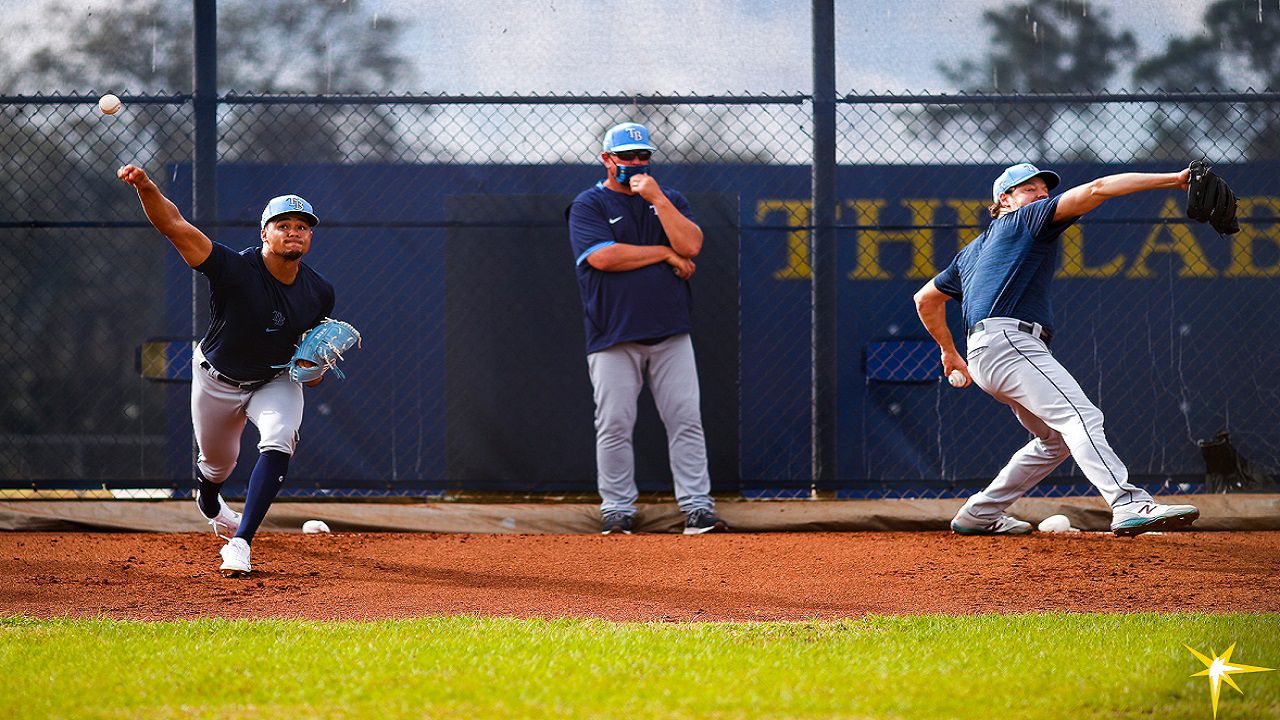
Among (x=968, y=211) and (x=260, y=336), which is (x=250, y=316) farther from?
(x=968, y=211)

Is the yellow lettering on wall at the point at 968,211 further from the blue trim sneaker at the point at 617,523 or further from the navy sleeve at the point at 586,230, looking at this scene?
the blue trim sneaker at the point at 617,523

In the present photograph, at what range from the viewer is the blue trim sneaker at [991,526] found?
6.62 m

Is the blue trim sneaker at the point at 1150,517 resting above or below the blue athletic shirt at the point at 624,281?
below

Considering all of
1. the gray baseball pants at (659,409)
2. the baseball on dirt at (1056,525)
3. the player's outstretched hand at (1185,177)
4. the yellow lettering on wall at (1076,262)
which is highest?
the player's outstretched hand at (1185,177)

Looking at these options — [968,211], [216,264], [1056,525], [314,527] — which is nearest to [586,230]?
→ [216,264]

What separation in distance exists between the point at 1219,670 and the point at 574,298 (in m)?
4.93

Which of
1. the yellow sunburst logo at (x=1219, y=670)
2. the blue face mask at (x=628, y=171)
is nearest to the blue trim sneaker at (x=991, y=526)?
the blue face mask at (x=628, y=171)

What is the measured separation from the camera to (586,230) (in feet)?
22.6

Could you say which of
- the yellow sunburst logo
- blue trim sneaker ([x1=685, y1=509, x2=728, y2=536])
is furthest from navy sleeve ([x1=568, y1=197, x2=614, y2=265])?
the yellow sunburst logo

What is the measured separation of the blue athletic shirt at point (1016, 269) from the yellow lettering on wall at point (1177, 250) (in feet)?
6.67

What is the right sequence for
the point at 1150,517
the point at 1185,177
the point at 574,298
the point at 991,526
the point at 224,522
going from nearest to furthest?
the point at 1185,177
the point at 1150,517
the point at 224,522
the point at 991,526
the point at 574,298

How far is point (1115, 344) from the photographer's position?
764cm

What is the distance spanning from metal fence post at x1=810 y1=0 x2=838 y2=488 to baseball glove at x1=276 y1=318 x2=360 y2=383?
2.93m

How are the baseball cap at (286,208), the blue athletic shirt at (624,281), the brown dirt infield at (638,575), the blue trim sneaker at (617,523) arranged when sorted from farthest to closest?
the blue trim sneaker at (617,523), the blue athletic shirt at (624,281), the baseball cap at (286,208), the brown dirt infield at (638,575)
